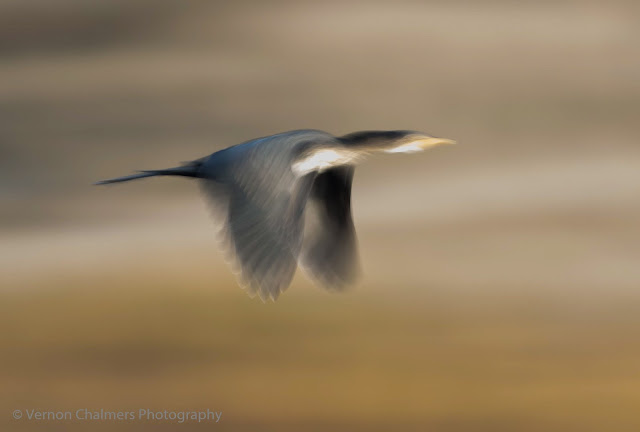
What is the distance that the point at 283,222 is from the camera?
1678mm

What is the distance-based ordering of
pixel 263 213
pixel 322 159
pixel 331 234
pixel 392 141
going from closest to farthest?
pixel 263 213
pixel 322 159
pixel 392 141
pixel 331 234

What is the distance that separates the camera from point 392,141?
6.54ft

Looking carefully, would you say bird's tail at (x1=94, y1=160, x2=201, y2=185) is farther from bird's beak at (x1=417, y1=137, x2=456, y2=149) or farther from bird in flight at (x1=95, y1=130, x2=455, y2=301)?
bird's beak at (x1=417, y1=137, x2=456, y2=149)

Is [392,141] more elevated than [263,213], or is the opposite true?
[392,141]

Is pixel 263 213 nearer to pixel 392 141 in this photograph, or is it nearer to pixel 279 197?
pixel 279 197

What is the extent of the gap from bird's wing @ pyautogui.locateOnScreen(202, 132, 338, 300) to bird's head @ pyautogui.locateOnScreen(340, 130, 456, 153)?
18 centimetres

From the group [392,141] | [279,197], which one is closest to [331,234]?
[392,141]

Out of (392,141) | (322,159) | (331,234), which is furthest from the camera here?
(331,234)

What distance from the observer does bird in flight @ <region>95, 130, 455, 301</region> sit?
1630 mm

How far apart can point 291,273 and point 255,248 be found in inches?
2.8

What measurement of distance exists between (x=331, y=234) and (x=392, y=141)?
260mm

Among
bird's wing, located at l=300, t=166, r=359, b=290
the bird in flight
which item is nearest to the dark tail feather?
the bird in flight

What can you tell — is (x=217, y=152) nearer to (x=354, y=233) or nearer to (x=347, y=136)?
(x=347, y=136)

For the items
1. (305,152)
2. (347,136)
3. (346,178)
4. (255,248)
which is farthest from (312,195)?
(255,248)
